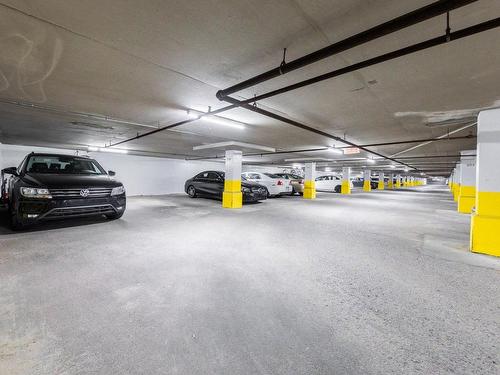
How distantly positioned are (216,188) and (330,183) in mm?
14852

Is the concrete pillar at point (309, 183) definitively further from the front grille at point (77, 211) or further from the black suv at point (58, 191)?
the front grille at point (77, 211)

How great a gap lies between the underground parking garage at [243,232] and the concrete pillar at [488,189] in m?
0.02

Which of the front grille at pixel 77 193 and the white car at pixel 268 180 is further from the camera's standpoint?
the white car at pixel 268 180

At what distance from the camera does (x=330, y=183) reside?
70.1 feet

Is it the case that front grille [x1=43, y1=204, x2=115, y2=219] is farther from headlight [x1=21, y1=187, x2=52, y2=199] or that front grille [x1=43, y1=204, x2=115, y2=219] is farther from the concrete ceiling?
the concrete ceiling

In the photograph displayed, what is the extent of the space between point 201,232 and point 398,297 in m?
3.42

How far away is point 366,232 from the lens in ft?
15.6

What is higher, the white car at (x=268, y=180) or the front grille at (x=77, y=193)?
the white car at (x=268, y=180)

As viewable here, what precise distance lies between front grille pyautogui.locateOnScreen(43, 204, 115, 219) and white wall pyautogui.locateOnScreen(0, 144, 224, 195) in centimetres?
907

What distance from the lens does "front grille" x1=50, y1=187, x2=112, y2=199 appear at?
153 inches

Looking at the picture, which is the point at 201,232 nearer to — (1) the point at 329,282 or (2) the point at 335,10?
(1) the point at 329,282

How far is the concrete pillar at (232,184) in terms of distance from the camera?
332 inches

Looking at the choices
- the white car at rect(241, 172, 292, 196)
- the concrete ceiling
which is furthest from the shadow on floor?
the white car at rect(241, 172, 292, 196)

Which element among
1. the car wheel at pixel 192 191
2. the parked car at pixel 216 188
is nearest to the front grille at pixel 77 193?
the parked car at pixel 216 188
